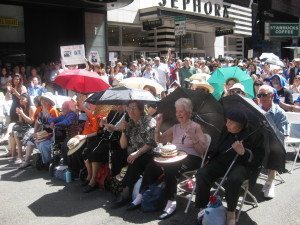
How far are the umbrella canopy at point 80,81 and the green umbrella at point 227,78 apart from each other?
2.14 m

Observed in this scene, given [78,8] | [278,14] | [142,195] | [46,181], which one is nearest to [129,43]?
→ [78,8]

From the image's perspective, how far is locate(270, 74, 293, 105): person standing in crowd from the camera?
8.89 m

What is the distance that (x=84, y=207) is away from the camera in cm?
562

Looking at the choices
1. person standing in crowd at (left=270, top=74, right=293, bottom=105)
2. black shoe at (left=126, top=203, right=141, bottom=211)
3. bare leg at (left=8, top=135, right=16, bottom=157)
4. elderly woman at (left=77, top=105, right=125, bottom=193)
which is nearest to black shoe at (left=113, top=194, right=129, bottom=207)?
black shoe at (left=126, top=203, right=141, bottom=211)

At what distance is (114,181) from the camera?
592 centimetres

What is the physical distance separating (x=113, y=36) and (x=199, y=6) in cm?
638

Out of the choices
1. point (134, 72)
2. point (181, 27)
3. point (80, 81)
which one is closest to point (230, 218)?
point (80, 81)

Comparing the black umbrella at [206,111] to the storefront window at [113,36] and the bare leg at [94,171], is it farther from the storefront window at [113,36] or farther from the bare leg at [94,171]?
the storefront window at [113,36]

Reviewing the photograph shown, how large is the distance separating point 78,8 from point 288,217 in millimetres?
14221

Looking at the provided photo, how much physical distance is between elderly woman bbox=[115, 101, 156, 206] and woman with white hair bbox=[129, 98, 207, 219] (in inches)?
8.5

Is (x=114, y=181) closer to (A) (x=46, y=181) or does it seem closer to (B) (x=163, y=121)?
(B) (x=163, y=121)

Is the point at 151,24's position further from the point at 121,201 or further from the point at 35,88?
the point at 121,201

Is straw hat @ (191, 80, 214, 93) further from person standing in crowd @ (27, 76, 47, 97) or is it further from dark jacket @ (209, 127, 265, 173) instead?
person standing in crowd @ (27, 76, 47, 97)

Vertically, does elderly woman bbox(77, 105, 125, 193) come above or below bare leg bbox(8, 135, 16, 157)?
above
